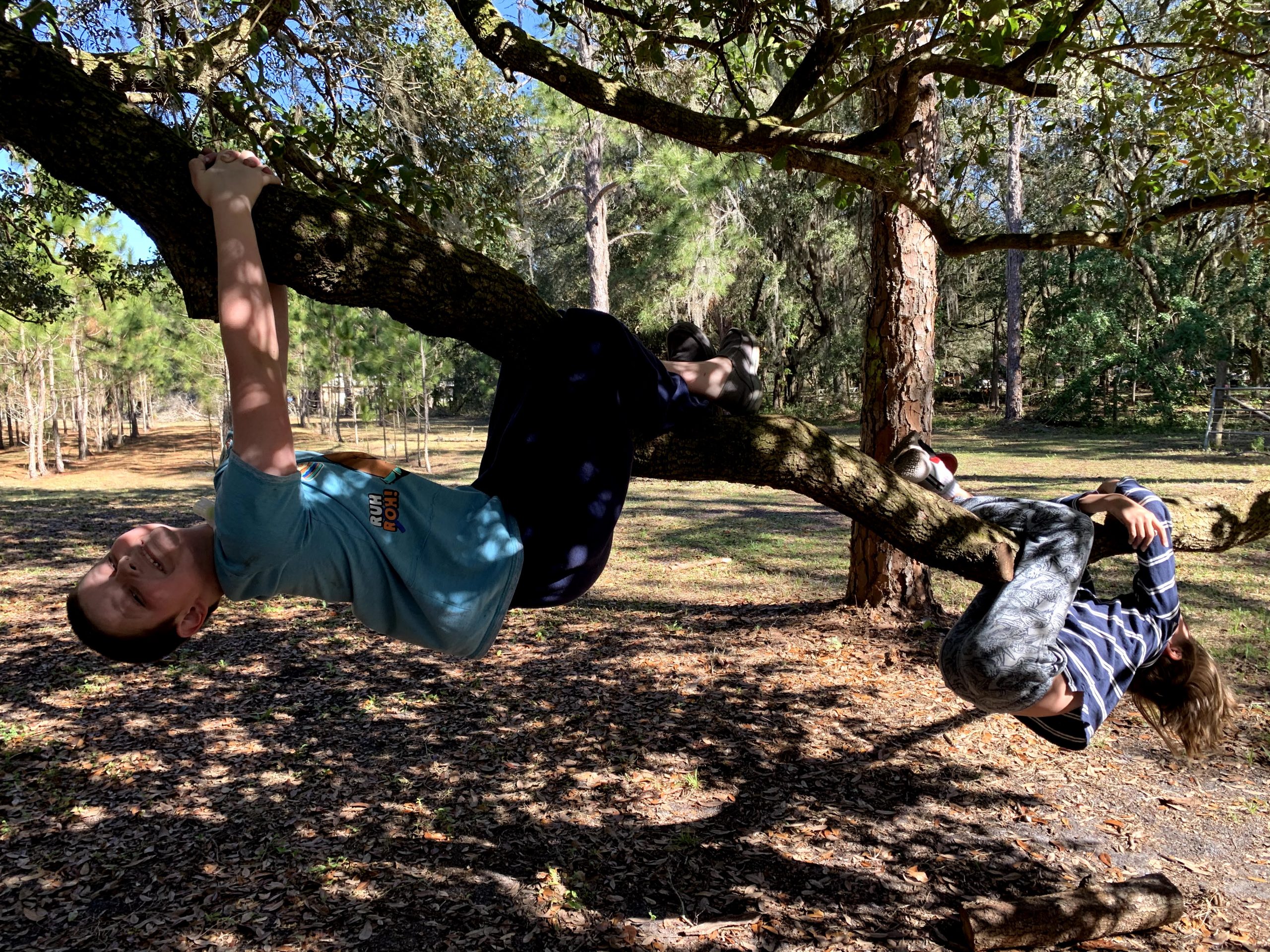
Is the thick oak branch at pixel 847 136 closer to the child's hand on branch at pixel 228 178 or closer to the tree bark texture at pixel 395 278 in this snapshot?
the tree bark texture at pixel 395 278

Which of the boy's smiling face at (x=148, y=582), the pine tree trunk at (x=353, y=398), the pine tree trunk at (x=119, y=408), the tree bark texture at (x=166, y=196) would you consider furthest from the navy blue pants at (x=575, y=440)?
the pine tree trunk at (x=119, y=408)

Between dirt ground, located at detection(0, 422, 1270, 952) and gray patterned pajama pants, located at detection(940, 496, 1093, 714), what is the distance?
0.58 metres

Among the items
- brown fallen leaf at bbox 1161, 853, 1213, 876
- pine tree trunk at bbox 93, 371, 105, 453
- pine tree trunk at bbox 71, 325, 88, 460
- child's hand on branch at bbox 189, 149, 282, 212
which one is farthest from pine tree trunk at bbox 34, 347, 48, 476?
brown fallen leaf at bbox 1161, 853, 1213, 876

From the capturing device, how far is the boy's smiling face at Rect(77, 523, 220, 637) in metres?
1.77

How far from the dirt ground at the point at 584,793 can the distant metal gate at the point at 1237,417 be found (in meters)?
14.0

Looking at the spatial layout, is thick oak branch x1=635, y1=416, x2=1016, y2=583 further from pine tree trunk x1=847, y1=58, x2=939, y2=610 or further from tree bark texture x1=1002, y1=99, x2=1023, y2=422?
tree bark texture x1=1002, y1=99, x2=1023, y2=422

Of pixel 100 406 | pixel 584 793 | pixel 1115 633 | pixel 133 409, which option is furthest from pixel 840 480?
pixel 133 409

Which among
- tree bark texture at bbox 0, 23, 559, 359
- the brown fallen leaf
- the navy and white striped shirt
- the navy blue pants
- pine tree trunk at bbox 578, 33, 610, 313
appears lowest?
the brown fallen leaf

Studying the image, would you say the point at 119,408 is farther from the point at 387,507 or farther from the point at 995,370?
the point at 387,507

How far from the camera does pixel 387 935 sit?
3215mm

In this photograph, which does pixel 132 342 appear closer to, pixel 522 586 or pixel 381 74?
pixel 381 74

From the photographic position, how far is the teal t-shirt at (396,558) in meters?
1.81

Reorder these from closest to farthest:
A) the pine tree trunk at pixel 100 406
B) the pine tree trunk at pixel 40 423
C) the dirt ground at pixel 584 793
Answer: the dirt ground at pixel 584 793 < the pine tree trunk at pixel 40 423 < the pine tree trunk at pixel 100 406

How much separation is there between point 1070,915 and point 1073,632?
4.89 ft
